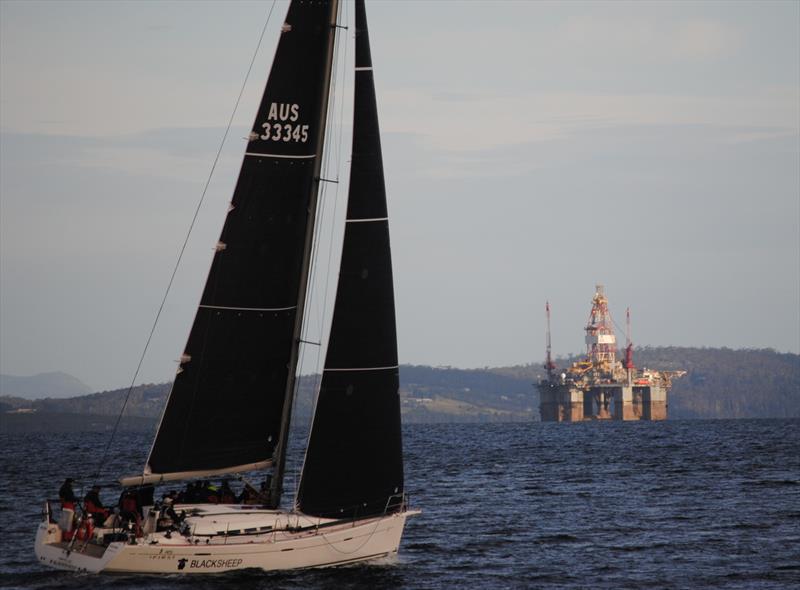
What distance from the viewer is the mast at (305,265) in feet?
89.7

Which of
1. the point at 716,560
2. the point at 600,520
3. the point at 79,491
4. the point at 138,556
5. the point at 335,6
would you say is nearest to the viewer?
the point at 138,556

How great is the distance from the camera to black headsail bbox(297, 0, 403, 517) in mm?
27609

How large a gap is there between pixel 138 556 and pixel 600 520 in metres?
20.3

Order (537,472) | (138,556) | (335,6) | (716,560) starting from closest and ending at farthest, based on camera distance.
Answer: (138,556) < (335,6) < (716,560) < (537,472)

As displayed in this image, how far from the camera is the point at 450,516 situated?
142 ft

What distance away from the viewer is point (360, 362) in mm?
27938

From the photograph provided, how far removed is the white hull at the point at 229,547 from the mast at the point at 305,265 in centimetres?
100

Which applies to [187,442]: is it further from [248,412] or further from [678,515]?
[678,515]

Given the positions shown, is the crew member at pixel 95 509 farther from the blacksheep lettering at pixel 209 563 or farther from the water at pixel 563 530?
the blacksheep lettering at pixel 209 563

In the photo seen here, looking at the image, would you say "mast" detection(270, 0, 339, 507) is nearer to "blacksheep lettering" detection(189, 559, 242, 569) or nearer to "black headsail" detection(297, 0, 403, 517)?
"black headsail" detection(297, 0, 403, 517)

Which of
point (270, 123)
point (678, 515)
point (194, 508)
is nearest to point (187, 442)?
point (194, 508)

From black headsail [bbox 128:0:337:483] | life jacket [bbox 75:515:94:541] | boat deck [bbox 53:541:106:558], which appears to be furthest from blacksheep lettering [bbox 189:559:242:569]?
life jacket [bbox 75:515:94:541]

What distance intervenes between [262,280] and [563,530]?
16.2 m

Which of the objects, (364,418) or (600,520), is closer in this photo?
(364,418)
